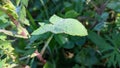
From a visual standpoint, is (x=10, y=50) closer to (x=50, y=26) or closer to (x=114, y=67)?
(x=50, y=26)

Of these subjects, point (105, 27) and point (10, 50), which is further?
point (105, 27)

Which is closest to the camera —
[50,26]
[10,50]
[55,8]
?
[50,26]

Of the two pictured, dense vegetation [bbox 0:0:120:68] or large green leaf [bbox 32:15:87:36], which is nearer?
large green leaf [bbox 32:15:87:36]

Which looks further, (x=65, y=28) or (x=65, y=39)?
(x=65, y=39)

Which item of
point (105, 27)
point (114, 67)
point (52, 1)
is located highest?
point (52, 1)

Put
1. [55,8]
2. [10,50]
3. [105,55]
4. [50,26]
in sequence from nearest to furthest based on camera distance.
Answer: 1. [50,26]
2. [10,50]
3. [105,55]
4. [55,8]

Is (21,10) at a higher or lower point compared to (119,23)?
higher

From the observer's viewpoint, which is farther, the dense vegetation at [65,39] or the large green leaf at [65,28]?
the dense vegetation at [65,39]

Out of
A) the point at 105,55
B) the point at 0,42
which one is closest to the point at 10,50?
the point at 0,42
